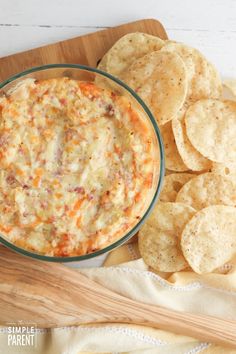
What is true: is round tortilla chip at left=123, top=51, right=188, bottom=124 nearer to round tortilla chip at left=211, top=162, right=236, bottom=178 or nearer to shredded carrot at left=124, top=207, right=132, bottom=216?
round tortilla chip at left=211, top=162, right=236, bottom=178

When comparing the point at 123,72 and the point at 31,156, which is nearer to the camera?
the point at 31,156

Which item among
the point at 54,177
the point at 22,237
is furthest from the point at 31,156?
the point at 22,237

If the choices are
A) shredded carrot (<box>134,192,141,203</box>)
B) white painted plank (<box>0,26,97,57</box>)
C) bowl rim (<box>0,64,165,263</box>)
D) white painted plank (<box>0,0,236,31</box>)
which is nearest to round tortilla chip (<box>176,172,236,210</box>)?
bowl rim (<box>0,64,165,263</box>)

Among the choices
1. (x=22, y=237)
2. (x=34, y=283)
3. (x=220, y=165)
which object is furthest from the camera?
(x=220, y=165)

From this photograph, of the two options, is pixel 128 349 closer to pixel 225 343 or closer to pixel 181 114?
pixel 225 343

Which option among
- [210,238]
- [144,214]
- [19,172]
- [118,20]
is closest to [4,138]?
[19,172]

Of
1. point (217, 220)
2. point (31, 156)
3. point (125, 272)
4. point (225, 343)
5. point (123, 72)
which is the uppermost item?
point (123, 72)
